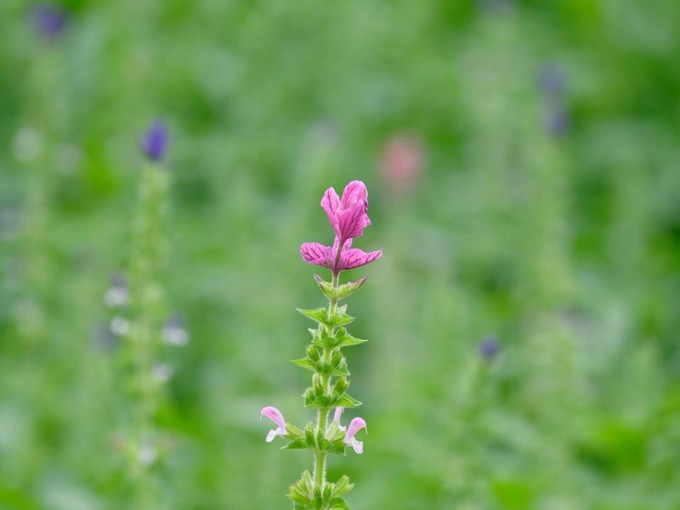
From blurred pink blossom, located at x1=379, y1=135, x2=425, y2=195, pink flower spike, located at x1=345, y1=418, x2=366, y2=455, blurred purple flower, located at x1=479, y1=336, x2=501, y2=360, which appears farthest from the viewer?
blurred pink blossom, located at x1=379, y1=135, x2=425, y2=195

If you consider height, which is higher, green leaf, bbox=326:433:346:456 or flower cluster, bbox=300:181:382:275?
flower cluster, bbox=300:181:382:275

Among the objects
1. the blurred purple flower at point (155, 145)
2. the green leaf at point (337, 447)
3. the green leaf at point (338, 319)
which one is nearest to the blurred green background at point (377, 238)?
the blurred purple flower at point (155, 145)

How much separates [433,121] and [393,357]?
334 centimetres

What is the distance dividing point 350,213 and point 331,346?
0.71ft

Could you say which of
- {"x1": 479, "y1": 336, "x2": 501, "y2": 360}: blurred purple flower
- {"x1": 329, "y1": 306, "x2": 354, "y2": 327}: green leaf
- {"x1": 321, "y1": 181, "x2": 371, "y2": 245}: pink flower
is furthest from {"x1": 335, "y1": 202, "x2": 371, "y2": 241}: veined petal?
{"x1": 479, "y1": 336, "x2": 501, "y2": 360}: blurred purple flower

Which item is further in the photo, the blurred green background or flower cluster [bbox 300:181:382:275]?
the blurred green background

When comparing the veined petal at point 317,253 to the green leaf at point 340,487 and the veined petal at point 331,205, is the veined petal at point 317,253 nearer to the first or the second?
the veined petal at point 331,205

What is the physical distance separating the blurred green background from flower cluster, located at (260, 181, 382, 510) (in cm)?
103

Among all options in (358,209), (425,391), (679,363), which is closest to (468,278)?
(679,363)

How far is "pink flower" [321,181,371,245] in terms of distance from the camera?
210cm

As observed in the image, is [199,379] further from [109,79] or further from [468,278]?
[109,79]

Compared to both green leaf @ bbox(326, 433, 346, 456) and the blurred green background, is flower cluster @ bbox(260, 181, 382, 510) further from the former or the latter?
the blurred green background

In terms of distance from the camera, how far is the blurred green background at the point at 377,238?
187 inches

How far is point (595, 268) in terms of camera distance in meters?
7.86
